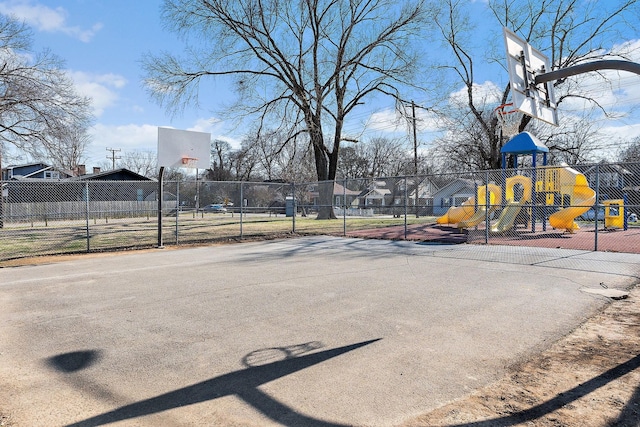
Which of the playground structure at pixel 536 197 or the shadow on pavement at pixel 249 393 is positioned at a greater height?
the playground structure at pixel 536 197

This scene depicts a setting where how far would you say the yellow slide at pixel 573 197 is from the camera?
1478 centimetres

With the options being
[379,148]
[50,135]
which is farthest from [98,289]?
[379,148]

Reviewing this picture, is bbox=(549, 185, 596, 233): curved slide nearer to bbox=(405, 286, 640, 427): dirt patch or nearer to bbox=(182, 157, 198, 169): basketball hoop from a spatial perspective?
bbox=(405, 286, 640, 427): dirt patch

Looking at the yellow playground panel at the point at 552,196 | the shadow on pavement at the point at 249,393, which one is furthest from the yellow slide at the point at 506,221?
the shadow on pavement at the point at 249,393

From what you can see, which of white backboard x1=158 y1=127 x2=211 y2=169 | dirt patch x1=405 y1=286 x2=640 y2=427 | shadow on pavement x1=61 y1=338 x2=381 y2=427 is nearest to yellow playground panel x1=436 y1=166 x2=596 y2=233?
white backboard x1=158 y1=127 x2=211 y2=169

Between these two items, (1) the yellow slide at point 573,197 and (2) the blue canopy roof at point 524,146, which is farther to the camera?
(2) the blue canopy roof at point 524,146

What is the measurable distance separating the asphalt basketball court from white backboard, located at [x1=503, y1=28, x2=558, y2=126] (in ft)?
9.44

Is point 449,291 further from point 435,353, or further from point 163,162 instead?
point 163,162

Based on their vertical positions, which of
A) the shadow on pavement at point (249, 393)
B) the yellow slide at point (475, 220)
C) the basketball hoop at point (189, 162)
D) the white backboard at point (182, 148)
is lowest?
the shadow on pavement at point (249, 393)

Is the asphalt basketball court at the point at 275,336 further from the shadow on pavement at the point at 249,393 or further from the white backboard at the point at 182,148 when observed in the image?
the white backboard at the point at 182,148

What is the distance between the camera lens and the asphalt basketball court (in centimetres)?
303

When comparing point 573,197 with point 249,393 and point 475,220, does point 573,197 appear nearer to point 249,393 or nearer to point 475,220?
point 475,220

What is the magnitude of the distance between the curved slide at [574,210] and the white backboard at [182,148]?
1362 cm

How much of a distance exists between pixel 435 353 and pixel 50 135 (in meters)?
24.7
